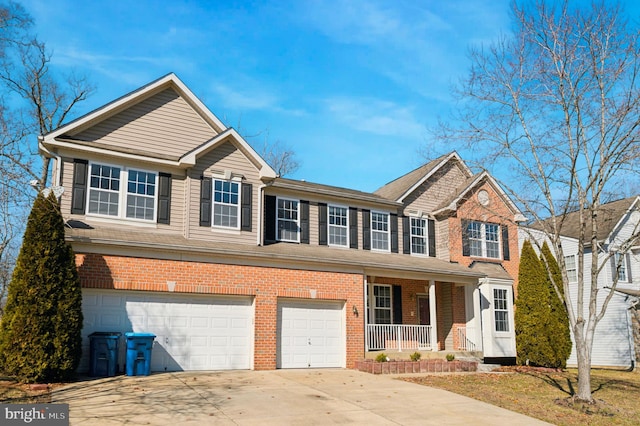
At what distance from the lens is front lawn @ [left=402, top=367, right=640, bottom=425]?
36.6 ft

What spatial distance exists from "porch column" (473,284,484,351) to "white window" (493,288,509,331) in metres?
0.89

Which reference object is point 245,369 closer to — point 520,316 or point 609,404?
point 609,404

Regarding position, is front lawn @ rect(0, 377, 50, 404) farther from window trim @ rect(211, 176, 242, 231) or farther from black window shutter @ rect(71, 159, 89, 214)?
window trim @ rect(211, 176, 242, 231)

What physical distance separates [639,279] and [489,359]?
12.3 metres

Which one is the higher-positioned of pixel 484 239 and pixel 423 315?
pixel 484 239

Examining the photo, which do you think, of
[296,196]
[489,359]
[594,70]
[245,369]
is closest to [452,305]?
[489,359]

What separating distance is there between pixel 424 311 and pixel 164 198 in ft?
36.6

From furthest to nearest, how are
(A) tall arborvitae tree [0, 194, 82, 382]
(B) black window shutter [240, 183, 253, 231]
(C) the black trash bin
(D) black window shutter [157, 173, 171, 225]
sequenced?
(B) black window shutter [240, 183, 253, 231]
(D) black window shutter [157, 173, 171, 225]
(C) the black trash bin
(A) tall arborvitae tree [0, 194, 82, 382]

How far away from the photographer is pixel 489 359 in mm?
20156

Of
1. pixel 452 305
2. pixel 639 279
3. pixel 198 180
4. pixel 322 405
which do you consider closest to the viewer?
pixel 322 405

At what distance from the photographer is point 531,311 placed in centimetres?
2078

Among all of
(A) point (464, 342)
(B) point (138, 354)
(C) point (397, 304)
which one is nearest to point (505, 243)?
(A) point (464, 342)

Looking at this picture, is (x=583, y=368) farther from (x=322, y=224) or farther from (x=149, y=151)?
(x=149, y=151)

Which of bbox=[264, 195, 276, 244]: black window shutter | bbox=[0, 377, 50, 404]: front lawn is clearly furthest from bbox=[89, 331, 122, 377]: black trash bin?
bbox=[264, 195, 276, 244]: black window shutter
